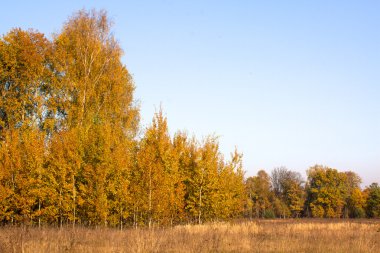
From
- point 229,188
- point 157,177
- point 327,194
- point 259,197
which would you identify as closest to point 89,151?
point 157,177

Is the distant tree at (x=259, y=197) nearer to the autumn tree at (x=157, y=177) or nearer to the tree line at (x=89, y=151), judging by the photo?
the tree line at (x=89, y=151)

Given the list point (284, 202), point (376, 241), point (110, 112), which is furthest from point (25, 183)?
point (284, 202)

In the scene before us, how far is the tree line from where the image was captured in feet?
71.9

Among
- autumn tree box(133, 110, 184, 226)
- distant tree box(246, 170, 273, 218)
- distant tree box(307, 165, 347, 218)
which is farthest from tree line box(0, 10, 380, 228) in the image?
distant tree box(246, 170, 273, 218)

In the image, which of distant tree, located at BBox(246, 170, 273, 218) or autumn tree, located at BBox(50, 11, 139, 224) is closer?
autumn tree, located at BBox(50, 11, 139, 224)

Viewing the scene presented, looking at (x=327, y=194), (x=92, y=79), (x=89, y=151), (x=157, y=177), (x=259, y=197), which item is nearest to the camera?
(x=157, y=177)

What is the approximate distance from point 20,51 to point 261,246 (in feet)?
79.5

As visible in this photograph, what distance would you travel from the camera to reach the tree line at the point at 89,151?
21.9m

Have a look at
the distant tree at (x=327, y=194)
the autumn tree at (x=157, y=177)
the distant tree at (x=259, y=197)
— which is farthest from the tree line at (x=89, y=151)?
the distant tree at (x=259, y=197)

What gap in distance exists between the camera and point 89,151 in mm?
23172

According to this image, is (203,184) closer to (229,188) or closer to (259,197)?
(229,188)

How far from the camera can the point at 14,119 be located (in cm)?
2972

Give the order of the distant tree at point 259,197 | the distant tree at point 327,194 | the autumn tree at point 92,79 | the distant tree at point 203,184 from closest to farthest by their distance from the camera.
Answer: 1. the distant tree at point 203,184
2. the autumn tree at point 92,79
3. the distant tree at point 327,194
4. the distant tree at point 259,197

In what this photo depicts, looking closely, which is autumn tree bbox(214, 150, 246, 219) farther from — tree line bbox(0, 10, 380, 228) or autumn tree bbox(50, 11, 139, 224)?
autumn tree bbox(50, 11, 139, 224)
